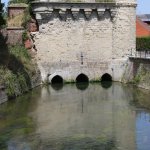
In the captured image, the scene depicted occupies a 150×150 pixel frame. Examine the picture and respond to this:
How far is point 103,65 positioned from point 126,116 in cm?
1223

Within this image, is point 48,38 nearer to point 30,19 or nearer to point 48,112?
point 30,19

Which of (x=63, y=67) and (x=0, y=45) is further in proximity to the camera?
(x=63, y=67)

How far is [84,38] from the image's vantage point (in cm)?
3325

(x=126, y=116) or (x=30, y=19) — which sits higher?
(x=30, y=19)

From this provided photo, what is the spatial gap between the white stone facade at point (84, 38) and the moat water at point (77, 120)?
3461 millimetres

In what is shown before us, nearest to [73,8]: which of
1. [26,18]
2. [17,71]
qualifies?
[26,18]

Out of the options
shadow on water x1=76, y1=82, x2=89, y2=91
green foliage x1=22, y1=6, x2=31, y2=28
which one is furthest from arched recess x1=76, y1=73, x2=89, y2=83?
green foliage x1=22, y1=6, x2=31, y2=28

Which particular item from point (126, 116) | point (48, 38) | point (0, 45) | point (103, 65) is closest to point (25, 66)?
point (0, 45)

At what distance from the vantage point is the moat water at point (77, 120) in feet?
55.8

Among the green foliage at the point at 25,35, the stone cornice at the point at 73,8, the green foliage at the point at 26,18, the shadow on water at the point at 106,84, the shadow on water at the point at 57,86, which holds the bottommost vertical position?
the shadow on water at the point at 106,84

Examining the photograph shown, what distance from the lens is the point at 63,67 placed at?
32875mm

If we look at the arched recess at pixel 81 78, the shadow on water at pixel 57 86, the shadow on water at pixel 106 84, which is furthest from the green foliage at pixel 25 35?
the shadow on water at pixel 106 84

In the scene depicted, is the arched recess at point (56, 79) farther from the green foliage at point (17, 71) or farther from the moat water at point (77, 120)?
the moat water at point (77, 120)

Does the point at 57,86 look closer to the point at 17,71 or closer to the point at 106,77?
the point at 106,77
